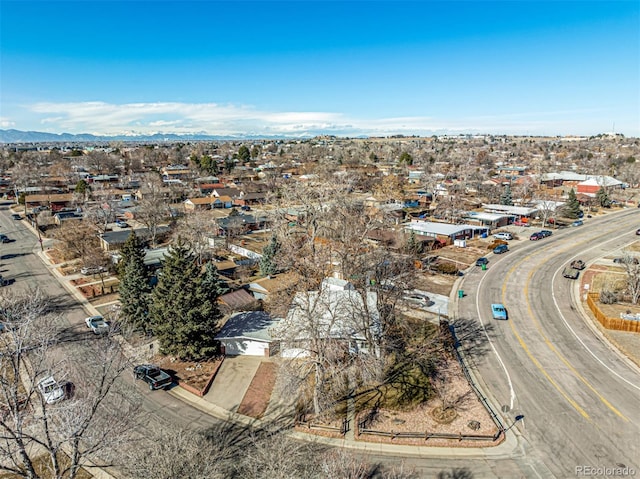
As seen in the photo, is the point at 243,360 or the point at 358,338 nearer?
the point at 358,338

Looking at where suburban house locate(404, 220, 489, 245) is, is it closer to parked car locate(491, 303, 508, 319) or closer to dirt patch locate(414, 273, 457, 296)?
dirt patch locate(414, 273, 457, 296)

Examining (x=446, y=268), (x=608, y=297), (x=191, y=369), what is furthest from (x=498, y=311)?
(x=191, y=369)

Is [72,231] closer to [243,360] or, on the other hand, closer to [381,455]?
[243,360]

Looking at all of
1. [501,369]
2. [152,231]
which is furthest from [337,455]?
[152,231]

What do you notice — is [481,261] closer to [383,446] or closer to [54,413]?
[383,446]

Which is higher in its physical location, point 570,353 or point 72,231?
point 72,231

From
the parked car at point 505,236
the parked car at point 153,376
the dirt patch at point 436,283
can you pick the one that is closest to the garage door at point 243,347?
the parked car at point 153,376
